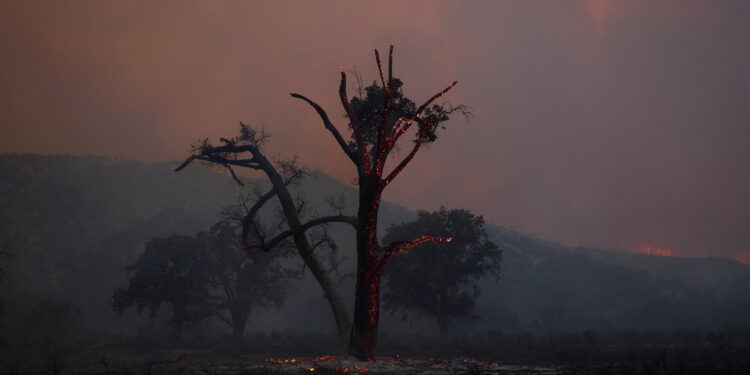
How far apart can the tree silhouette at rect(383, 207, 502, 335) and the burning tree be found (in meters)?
24.1

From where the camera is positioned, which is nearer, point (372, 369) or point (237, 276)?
point (372, 369)

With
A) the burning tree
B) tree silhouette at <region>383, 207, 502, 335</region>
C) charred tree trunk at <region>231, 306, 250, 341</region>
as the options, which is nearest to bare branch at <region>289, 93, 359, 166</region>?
the burning tree

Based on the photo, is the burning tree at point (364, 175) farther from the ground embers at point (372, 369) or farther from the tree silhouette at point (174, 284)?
the tree silhouette at point (174, 284)

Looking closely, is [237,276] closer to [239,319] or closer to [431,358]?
[239,319]

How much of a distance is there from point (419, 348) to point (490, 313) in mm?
66674

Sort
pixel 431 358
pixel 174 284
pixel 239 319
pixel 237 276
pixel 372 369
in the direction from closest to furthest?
1. pixel 372 369
2. pixel 431 358
3. pixel 174 284
4. pixel 239 319
5. pixel 237 276

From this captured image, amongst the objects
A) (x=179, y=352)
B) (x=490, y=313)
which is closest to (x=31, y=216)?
(x=490, y=313)

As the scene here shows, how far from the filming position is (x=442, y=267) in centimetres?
4312

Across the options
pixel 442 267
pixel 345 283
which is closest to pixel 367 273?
pixel 442 267

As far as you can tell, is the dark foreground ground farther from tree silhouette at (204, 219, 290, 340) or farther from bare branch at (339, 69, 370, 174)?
bare branch at (339, 69, 370, 174)

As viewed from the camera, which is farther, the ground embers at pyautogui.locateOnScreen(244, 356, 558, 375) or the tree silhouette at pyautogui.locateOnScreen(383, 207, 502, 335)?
the tree silhouette at pyautogui.locateOnScreen(383, 207, 502, 335)

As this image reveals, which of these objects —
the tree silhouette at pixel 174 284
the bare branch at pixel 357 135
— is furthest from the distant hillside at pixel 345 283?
the bare branch at pixel 357 135

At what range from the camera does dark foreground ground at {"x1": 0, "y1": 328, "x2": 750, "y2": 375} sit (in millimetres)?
12586

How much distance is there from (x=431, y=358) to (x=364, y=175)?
517 inches
